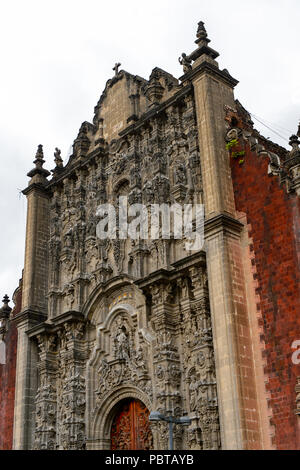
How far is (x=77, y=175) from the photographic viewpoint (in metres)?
22.8

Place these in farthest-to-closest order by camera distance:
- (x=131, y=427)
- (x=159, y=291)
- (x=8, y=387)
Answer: (x=8, y=387) < (x=131, y=427) < (x=159, y=291)

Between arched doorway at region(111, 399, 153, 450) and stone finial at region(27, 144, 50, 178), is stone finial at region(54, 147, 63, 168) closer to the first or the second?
stone finial at region(27, 144, 50, 178)

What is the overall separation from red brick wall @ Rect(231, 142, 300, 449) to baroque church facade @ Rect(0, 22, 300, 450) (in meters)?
0.03

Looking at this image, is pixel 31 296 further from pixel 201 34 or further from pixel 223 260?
pixel 201 34

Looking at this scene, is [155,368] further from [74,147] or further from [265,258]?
[74,147]

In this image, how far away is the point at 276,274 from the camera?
1530 centimetres

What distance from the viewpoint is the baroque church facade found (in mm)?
15008

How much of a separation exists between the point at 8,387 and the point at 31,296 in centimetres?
316

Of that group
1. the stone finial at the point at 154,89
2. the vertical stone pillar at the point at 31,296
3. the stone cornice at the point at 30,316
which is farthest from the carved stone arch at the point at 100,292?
the stone finial at the point at 154,89

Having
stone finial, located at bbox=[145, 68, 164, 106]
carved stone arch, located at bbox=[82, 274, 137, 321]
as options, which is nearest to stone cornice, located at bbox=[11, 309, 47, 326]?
carved stone arch, located at bbox=[82, 274, 137, 321]

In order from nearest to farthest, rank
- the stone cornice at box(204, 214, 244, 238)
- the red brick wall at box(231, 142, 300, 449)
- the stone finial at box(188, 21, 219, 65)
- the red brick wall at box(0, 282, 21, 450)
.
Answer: the red brick wall at box(231, 142, 300, 449)
the stone cornice at box(204, 214, 244, 238)
the stone finial at box(188, 21, 219, 65)
the red brick wall at box(0, 282, 21, 450)

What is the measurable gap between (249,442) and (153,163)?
8.52m

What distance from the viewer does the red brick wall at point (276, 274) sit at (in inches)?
562

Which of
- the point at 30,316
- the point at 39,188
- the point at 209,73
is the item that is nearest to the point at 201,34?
the point at 209,73
